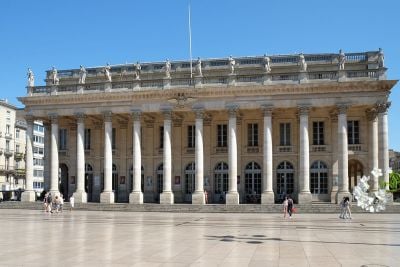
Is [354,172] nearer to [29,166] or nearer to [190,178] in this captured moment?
[190,178]

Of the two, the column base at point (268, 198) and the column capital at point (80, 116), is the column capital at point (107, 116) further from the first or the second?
the column base at point (268, 198)

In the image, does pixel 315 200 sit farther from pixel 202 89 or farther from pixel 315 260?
pixel 315 260

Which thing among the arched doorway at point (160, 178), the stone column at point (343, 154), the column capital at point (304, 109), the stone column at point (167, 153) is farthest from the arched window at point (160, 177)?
the stone column at point (343, 154)

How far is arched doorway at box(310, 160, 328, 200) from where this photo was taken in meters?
46.8

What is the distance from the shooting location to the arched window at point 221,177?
4903 centimetres

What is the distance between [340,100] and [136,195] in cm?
1961

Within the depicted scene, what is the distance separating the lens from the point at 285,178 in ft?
156

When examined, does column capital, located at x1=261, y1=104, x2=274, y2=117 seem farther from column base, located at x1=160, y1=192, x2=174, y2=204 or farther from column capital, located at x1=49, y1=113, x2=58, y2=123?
column capital, located at x1=49, y1=113, x2=58, y2=123

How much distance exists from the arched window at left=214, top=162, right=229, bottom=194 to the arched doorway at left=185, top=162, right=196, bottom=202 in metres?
2.21

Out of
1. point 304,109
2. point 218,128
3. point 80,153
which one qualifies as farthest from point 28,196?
point 304,109

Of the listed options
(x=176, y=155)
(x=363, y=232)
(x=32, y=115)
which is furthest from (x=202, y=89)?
(x=363, y=232)

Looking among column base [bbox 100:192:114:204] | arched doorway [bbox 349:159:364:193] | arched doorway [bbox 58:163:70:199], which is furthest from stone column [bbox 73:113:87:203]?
arched doorway [bbox 349:159:364:193]

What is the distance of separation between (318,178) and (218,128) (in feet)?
34.5

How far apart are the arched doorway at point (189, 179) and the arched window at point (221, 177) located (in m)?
2.21
